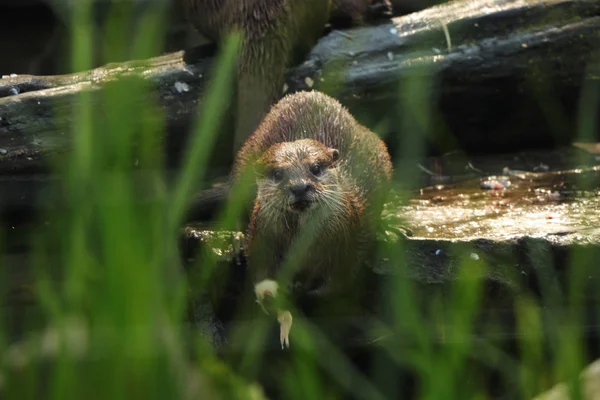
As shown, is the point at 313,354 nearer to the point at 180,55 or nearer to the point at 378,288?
the point at 378,288

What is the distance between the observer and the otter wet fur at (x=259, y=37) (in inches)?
161

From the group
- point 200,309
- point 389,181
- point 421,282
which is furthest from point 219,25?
point 200,309

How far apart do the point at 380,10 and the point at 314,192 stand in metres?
1.93

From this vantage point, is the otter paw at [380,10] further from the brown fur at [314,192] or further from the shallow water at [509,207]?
the brown fur at [314,192]

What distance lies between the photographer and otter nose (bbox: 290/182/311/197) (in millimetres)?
3021

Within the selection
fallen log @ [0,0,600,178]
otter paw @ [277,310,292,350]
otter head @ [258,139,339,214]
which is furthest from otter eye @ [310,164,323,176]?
fallen log @ [0,0,600,178]

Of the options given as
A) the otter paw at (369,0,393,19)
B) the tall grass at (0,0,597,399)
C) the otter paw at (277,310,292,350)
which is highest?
the otter paw at (369,0,393,19)

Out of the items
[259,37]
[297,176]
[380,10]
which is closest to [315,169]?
[297,176]

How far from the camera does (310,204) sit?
3.06 m

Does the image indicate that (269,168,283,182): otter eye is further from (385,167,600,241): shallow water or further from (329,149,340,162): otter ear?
(385,167,600,241): shallow water

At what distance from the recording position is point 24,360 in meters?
1.10

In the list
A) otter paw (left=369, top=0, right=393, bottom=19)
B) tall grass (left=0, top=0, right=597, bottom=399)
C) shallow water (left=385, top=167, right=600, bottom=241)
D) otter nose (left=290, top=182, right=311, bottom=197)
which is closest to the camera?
tall grass (left=0, top=0, right=597, bottom=399)

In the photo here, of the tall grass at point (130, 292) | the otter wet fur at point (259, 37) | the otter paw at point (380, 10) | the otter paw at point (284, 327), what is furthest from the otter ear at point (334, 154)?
the tall grass at point (130, 292)

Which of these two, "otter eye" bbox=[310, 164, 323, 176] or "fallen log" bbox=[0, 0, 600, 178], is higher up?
"fallen log" bbox=[0, 0, 600, 178]
